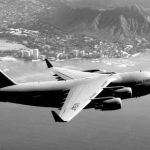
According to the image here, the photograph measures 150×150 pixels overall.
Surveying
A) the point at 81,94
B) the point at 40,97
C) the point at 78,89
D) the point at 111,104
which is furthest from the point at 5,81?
the point at 111,104

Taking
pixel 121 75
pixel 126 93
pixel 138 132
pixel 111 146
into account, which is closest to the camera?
pixel 126 93

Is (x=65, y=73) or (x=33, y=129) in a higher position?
(x=65, y=73)

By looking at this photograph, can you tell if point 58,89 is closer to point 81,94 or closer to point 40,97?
point 40,97

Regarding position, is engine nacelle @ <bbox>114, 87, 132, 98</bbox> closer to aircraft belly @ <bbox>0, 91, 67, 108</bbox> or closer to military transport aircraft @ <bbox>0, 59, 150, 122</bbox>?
military transport aircraft @ <bbox>0, 59, 150, 122</bbox>

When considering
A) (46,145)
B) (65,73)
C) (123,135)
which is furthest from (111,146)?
(65,73)

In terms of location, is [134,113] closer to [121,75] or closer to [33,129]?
[33,129]

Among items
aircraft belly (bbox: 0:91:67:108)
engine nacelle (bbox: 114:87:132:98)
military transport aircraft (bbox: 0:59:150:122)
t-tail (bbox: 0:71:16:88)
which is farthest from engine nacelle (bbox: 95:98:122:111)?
t-tail (bbox: 0:71:16:88)

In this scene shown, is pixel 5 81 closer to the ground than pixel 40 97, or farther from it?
farther from it

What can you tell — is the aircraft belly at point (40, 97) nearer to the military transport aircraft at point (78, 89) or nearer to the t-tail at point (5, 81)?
the military transport aircraft at point (78, 89)
